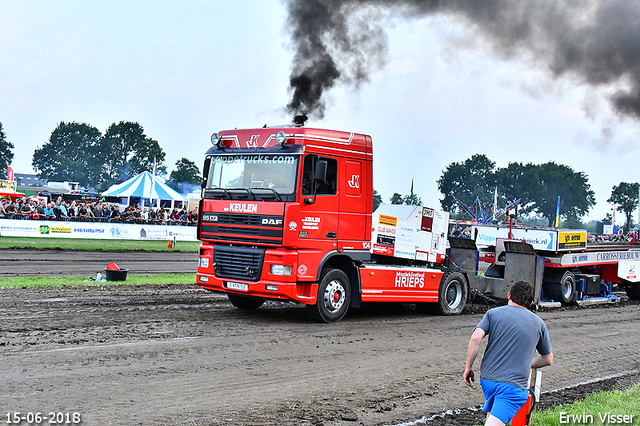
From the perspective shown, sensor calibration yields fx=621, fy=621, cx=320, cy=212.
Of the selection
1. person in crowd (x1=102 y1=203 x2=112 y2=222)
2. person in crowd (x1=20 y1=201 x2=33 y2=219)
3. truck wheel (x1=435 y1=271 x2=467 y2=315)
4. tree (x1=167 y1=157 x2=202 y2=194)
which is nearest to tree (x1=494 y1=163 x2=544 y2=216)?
tree (x1=167 y1=157 x2=202 y2=194)

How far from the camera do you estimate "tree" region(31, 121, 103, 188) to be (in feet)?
411

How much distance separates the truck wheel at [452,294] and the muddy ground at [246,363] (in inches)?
18.6

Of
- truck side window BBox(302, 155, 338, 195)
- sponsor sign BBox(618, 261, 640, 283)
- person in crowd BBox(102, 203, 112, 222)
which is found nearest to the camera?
truck side window BBox(302, 155, 338, 195)

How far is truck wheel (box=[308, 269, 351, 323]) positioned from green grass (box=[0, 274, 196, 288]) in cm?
663

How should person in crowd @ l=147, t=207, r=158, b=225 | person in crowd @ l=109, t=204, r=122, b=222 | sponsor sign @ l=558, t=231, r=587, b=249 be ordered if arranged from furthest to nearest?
person in crowd @ l=147, t=207, r=158, b=225 < person in crowd @ l=109, t=204, r=122, b=222 < sponsor sign @ l=558, t=231, r=587, b=249

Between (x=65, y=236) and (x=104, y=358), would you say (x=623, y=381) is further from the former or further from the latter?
(x=65, y=236)

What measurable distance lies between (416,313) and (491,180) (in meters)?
111

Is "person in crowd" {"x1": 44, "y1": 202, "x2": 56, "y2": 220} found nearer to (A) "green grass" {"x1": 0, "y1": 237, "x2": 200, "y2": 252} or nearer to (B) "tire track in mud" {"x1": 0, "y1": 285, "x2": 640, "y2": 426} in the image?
(A) "green grass" {"x1": 0, "y1": 237, "x2": 200, "y2": 252}

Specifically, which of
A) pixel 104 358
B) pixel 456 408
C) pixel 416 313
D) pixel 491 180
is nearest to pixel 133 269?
pixel 416 313

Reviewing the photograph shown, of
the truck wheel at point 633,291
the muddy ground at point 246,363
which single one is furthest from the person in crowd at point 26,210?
the truck wheel at point 633,291

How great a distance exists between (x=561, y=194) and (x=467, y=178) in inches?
692

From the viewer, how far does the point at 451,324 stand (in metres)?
12.0

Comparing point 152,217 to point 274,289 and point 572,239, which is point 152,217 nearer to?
point 572,239

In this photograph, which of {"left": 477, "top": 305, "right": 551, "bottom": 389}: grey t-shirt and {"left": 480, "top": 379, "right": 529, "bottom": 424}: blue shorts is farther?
{"left": 477, "top": 305, "right": 551, "bottom": 389}: grey t-shirt
